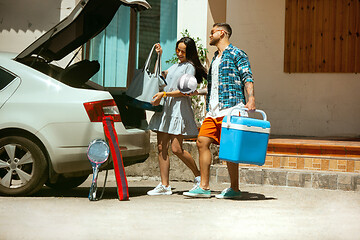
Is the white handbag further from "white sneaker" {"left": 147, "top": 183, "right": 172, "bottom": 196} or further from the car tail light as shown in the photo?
"white sneaker" {"left": 147, "top": 183, "right": 172, "bottom": 196}

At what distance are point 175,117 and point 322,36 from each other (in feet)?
18.0

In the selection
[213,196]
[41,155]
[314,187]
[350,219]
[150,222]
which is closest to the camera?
[150,222]

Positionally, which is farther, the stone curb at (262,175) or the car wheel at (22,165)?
the stone curb at (262,175)

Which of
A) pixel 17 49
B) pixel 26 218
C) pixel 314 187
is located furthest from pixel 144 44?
pixel 26 218

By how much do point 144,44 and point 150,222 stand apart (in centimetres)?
650

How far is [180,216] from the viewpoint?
646cm

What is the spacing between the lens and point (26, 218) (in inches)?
244

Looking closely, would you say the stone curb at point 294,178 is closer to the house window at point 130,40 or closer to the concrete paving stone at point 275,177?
the concrete paving stone at point 275,177

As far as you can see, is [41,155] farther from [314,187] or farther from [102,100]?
[314,187]

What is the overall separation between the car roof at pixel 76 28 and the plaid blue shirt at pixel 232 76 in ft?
3.55

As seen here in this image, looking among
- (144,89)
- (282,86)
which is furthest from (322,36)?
(144,89)

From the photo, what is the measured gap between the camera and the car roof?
7498 mm

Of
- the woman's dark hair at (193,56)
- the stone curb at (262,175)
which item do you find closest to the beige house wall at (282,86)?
the stone curb at (262,175)

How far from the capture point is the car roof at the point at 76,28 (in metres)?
7.50
